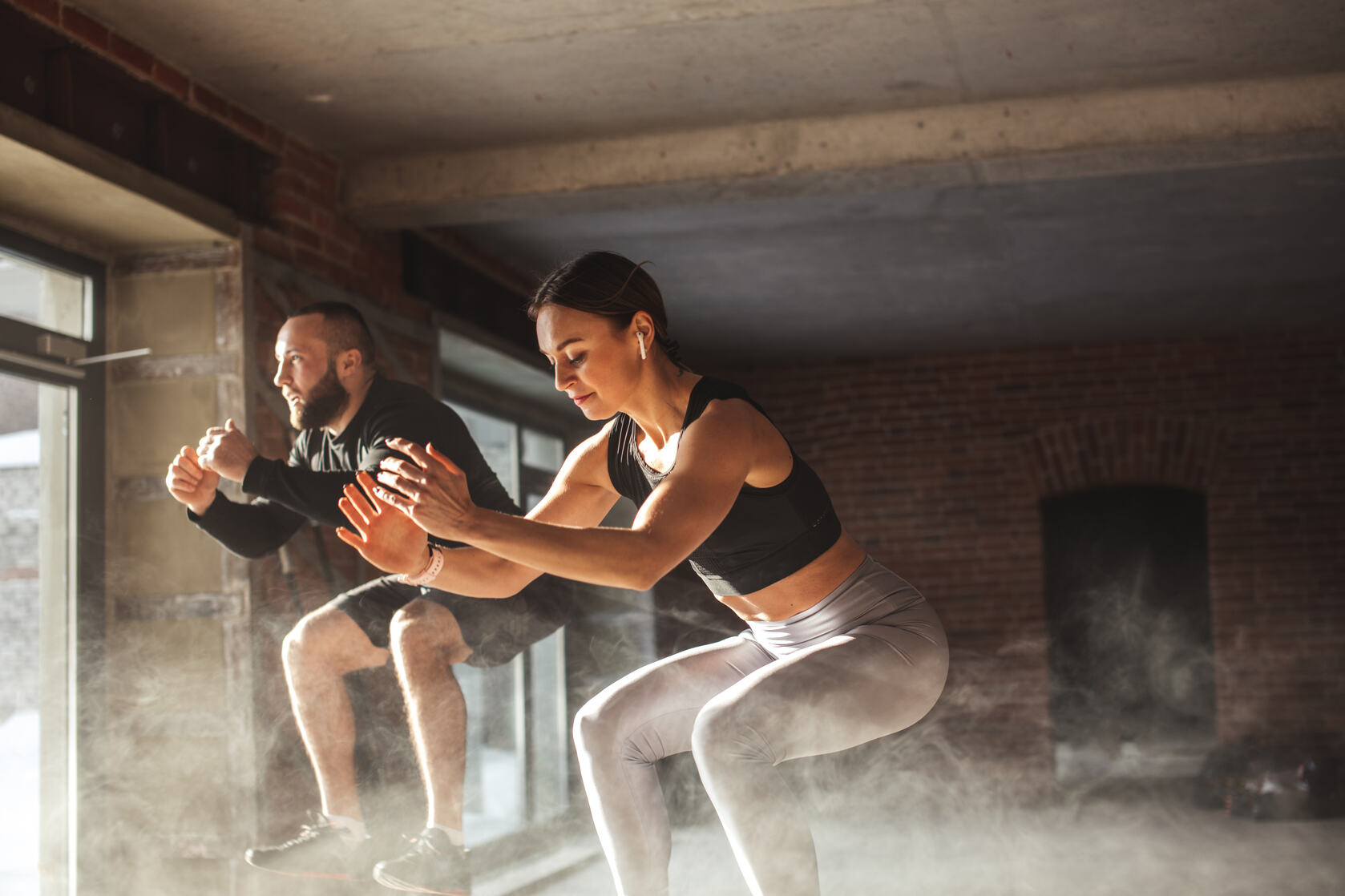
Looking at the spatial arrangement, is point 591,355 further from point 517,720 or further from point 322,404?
point 517,720

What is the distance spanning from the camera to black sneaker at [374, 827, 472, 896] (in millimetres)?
2814

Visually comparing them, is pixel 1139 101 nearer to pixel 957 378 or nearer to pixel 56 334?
pixel 56 334

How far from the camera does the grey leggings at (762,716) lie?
2.14 meters

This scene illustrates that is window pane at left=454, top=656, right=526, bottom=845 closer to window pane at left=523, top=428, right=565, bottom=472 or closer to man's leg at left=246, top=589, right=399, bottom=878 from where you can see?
window pane at left=523, top=428, right=565, bottom=472

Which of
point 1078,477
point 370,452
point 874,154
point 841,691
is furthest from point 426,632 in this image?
point 1078,477

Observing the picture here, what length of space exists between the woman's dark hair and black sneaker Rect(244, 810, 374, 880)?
1563 millimetres

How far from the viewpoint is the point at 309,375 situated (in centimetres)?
323

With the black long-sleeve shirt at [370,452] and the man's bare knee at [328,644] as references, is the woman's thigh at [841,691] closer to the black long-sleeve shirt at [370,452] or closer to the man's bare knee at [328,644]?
the black long-sleeve shirt at [370,452]

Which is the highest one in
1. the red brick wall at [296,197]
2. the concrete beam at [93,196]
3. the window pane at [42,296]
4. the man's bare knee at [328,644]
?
the red brick wall at [296,197]

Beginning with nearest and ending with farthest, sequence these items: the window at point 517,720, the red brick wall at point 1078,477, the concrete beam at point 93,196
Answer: the concrete beam at point 93,196 < the window at point 517,720 < the red brick wall at point 1078,477

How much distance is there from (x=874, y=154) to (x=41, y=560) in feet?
9.99

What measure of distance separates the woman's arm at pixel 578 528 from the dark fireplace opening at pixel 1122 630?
258 inches

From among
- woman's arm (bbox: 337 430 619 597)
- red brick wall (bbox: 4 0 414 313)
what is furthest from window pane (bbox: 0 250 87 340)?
woman's arm (bbox: 337 430 619 597)

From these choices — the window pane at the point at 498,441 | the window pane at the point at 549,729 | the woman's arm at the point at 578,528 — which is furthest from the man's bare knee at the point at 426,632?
the window pane at the point at 549,729
